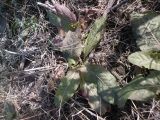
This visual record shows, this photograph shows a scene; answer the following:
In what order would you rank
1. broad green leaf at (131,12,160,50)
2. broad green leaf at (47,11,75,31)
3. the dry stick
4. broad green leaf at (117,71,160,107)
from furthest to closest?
broad green leaf at (47,11,75,31)
the dry stick
broad green leaf at (131,12,160,50)
broad green leaf at (117,71,160,107)

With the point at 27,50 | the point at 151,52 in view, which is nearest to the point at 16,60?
the point at 27,50

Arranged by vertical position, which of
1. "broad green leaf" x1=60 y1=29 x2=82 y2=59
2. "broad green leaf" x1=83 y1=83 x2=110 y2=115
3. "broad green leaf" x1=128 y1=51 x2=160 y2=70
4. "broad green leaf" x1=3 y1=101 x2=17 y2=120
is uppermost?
"broad green leaf" x1=60 y1=29 x2=82 y2=59

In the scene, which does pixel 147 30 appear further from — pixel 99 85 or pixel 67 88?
pixel 67 88

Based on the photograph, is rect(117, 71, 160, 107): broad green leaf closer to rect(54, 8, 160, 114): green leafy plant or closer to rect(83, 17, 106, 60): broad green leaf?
rect(54, 8, 160, 114): green leafy plant

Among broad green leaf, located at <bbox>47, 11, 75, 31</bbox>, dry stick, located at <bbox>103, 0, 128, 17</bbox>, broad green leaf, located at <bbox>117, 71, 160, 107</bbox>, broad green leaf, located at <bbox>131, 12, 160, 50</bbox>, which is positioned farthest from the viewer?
broad green leaf, located at <bbox>47, 11, 75, 31</bbox>

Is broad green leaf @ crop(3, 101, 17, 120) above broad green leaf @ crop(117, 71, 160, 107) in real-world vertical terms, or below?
below

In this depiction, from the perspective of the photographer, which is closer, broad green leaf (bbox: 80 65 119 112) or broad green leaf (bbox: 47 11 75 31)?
broad green leaf (bbox: 80 65 119 112)

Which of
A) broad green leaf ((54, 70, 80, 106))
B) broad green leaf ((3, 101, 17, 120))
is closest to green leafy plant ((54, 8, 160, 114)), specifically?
broad green leaf ((54, 70, 80, 106))
